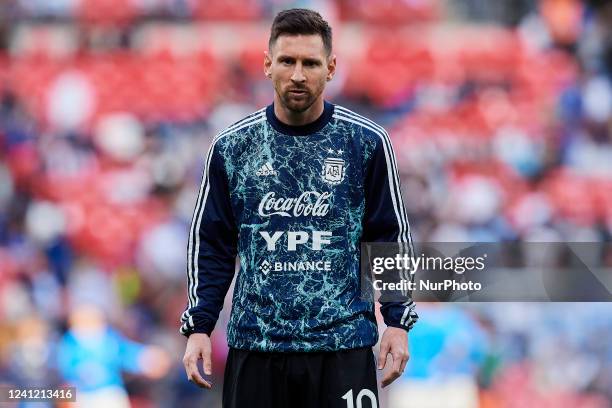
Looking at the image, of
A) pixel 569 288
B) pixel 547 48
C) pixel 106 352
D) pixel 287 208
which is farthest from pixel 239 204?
pixel 547 48

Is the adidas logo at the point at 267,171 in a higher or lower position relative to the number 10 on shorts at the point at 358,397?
higher

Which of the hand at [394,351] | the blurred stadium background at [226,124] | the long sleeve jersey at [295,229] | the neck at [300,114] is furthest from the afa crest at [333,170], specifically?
the blurred stadium background at [226,124]

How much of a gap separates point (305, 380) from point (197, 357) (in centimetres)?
29

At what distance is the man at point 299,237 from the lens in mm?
2986

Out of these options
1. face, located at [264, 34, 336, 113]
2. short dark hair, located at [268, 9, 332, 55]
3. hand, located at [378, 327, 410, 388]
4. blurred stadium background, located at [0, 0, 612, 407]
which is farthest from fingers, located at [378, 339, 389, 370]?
blurred stadium background, located at [0, 0, 612, 407]

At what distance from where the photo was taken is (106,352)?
23.3 feet

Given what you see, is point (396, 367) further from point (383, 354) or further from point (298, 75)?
point (298, 75)

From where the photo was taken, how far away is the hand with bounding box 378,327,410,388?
296 centimetres

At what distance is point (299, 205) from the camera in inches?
119

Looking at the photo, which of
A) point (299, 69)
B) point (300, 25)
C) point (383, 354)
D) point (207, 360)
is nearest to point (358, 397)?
point (383, 354)

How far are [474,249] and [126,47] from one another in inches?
311

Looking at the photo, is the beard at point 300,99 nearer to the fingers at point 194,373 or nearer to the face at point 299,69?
the face at point 299,69

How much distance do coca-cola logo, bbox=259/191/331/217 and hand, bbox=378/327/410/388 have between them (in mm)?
358

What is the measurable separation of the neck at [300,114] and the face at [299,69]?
0.11 ft
